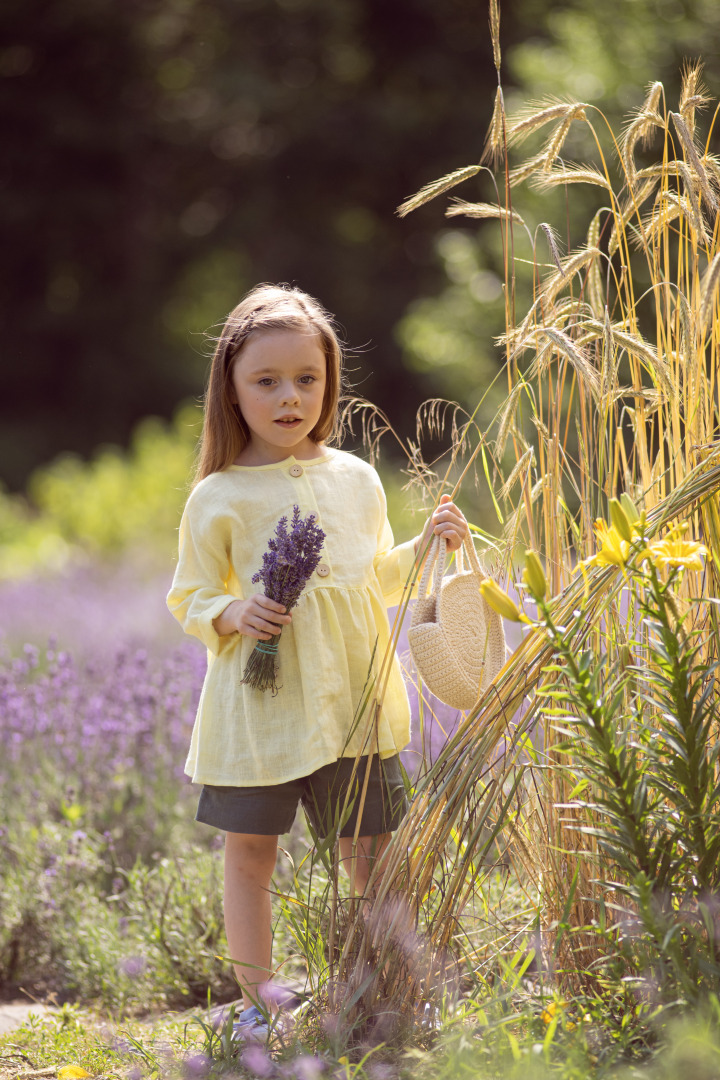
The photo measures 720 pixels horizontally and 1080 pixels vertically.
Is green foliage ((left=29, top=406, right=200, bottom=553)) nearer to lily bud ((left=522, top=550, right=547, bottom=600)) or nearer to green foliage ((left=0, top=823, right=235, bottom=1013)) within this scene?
green foliage ((left=0, top=823, right=235, bottom=1013))

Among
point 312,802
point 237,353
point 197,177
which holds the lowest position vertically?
point 312,802

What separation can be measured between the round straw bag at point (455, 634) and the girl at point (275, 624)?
0.07 metres

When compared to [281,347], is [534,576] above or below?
below

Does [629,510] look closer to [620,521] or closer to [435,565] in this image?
[620,521]

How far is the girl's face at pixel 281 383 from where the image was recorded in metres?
2.05

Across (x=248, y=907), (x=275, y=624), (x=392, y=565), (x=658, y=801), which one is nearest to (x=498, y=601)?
(x=658, y=801)

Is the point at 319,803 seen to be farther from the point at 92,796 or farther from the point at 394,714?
the point at 92,796

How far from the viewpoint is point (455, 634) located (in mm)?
1881

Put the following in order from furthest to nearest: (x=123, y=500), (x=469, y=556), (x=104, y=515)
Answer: (x=123, y=500) → (x=104, y=515) → (x=469, y=556)

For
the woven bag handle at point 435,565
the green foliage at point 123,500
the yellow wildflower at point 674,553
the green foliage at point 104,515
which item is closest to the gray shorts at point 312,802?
the woven bag handle at point 435,565

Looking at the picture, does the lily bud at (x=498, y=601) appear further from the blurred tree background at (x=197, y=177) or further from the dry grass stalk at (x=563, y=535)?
the blurred tree background at (x=197, y=177)

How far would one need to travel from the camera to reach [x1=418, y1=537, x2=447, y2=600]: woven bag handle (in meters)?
1.90

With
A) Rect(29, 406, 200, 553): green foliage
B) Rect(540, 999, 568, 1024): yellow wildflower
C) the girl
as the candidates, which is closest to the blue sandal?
the girl

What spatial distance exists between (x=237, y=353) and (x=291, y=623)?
56 cm
